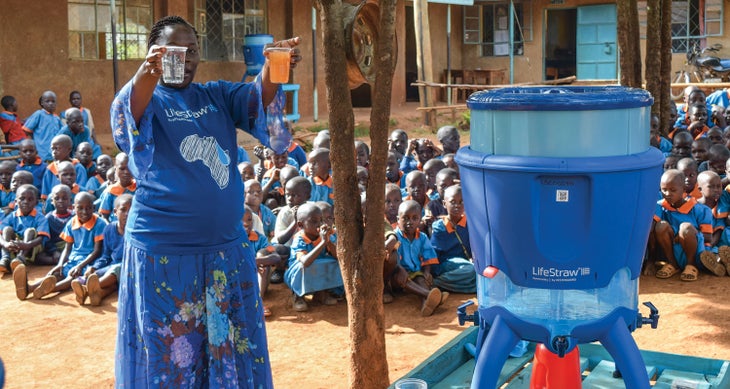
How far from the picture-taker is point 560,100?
2.14 metres

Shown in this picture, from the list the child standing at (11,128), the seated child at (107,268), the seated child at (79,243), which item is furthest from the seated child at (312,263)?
the child standing at (11,128)

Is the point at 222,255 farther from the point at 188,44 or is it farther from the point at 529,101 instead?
the point at 529,101

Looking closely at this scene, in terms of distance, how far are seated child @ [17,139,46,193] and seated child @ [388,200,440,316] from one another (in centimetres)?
405

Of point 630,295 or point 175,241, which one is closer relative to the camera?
point 630,295

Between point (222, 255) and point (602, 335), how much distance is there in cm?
119

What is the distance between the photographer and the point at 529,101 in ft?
7.08

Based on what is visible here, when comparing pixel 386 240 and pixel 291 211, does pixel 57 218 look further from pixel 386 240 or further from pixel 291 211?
pixel 386 240

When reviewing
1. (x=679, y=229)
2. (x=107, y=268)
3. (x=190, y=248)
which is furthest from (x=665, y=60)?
(x=190, y=248)

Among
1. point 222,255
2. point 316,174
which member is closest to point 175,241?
point 222,255

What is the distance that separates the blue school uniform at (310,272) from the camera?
5320 mm

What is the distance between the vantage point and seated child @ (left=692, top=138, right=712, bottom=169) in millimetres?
7598

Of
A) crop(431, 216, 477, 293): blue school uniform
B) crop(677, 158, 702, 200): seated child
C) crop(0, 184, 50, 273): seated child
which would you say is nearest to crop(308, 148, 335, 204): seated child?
crop(431, 216, 477, 293): blue school uniform

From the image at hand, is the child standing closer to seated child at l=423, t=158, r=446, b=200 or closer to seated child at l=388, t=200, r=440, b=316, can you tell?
seated child at l=423, t=158, r=446, b=200

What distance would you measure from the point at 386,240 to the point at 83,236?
2.21m
